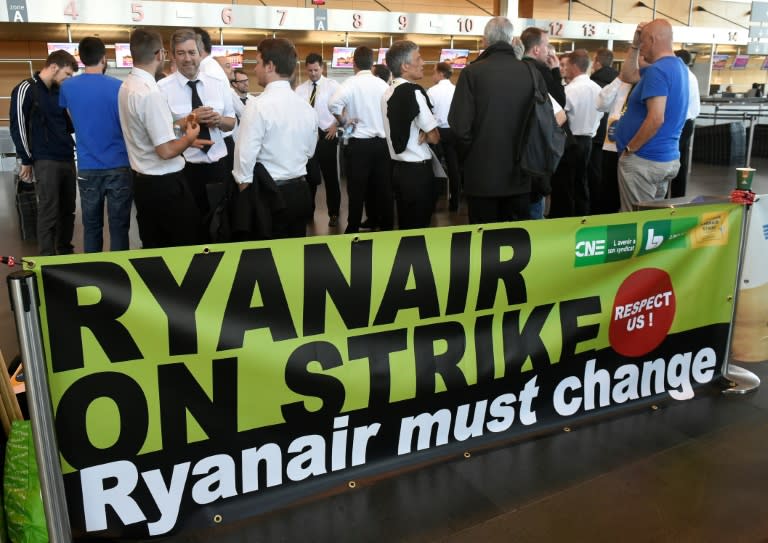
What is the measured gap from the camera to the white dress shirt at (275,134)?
321 centimetres

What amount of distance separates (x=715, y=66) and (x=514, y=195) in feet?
57.7

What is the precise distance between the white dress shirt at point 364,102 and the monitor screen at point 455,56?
9.17m

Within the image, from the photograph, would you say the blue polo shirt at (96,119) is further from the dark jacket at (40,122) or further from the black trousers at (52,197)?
the black trousers at (52,197)

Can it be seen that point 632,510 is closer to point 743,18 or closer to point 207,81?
point 207,81

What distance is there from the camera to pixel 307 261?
74.3 inches

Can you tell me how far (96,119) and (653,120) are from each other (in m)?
3.23

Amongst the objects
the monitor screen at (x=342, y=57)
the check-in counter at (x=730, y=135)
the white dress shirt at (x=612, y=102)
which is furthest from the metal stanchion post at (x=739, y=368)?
the monitor screen at (x=342, y=57)

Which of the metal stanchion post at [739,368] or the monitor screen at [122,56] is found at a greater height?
the monitor screen at [122,56]

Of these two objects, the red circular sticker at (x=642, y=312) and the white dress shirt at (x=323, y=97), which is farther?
the white dress shirt at (x=323, y=97)

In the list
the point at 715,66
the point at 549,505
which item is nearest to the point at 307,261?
the point at 549,505

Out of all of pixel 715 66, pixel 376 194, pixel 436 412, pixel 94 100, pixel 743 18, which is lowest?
pixel 436 412

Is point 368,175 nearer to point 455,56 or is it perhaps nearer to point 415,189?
point 415,189

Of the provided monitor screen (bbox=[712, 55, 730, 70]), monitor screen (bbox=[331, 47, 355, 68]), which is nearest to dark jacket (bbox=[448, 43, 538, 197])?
monitor screen (bbox=[331, 47, 355, 68])

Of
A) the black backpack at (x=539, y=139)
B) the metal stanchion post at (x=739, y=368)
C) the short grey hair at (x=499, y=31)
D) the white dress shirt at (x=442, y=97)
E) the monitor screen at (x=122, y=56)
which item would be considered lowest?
the metal stanchion post at (x=739, y=368)
